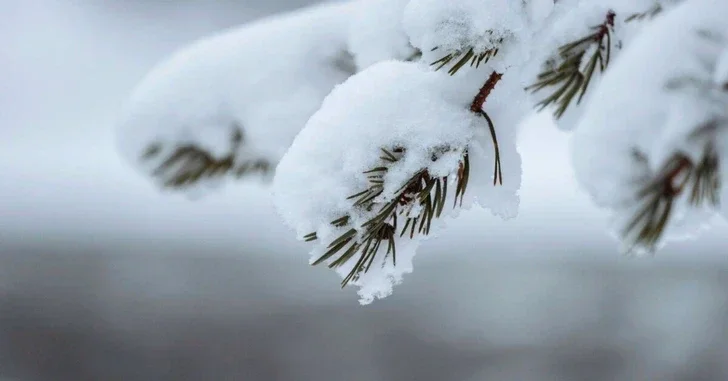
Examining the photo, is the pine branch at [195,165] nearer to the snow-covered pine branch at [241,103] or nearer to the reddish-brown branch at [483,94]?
the snow-covered pine branch at [241,103]

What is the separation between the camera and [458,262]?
247cm

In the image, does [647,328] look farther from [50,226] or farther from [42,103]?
[42,103]

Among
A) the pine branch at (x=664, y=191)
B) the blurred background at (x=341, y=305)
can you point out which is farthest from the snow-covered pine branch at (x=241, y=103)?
the blurred background at (x=341, y=305)

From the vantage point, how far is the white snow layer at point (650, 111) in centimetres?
35

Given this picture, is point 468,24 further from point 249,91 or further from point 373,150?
point 249,91

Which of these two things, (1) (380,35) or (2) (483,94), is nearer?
(2) (483,94)

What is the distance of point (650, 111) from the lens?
37 centimetres

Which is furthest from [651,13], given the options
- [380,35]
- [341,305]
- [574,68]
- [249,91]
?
[341,305]

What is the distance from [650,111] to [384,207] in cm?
17

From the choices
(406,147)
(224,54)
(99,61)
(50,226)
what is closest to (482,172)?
(406,147)

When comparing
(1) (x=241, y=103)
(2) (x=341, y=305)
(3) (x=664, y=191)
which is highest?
(2) (x=341, y=305)

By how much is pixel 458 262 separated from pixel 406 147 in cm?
218

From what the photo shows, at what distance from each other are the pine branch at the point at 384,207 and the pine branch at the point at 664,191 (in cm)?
10

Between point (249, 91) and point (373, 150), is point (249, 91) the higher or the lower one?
the higher one
